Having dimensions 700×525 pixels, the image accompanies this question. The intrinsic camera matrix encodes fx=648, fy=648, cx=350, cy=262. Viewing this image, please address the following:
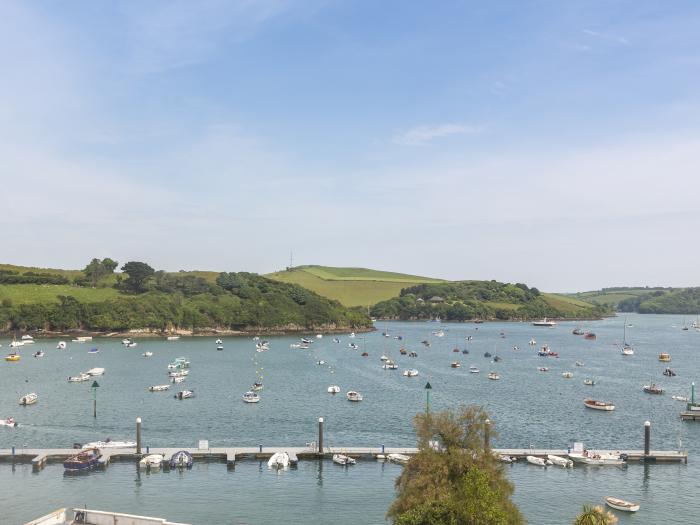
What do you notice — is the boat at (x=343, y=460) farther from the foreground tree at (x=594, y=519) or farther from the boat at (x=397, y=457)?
the foreground tree at (x=594, y=519)

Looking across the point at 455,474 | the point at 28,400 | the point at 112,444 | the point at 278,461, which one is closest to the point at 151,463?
the point at 112,444

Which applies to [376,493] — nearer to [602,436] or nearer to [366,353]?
[602,436]

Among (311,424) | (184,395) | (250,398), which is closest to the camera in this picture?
(311,424)

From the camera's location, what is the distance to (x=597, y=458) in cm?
6769

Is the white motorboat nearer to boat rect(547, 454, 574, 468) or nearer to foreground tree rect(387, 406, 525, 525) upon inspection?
foreground tree rect(387, 406, 525, 525)

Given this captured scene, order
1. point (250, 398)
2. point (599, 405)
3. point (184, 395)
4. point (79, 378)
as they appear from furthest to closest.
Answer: point (79, 378), point (184, 395), point (250, 398), point (599, 405)

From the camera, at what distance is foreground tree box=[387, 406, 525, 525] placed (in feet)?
103

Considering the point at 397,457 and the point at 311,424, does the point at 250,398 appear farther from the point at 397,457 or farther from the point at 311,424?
the point at 397,457

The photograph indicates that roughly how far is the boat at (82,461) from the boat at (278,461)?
55.5 ft

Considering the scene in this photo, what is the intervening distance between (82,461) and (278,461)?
18.7 metres

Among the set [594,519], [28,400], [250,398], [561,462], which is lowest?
[28,400]

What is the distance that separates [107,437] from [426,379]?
7710 cm

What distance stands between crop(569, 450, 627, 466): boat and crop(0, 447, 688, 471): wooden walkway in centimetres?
127

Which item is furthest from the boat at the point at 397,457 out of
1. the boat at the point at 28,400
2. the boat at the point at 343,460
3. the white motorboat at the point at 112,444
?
the boat at the point at 28,400
